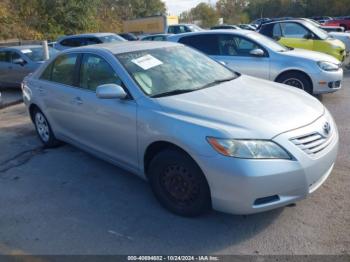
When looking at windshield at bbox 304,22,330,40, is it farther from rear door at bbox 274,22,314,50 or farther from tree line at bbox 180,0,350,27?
tree line at bbox 180,0,350,27

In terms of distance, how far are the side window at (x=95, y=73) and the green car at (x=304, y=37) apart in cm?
772

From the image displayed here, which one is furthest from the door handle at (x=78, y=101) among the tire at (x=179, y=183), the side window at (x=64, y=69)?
the tire at (x=179, y=183)

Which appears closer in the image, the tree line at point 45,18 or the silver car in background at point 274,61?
the silver car in background at point 274,61

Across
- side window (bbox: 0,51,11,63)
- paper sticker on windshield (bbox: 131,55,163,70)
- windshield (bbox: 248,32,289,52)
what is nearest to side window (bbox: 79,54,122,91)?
paper sticker on windshield (bbox: 131,55,163,70)

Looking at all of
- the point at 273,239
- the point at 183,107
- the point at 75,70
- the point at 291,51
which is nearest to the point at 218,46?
the point at 291,51

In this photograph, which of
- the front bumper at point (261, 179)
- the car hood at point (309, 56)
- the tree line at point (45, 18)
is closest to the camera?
the front bumper at point (261, 179)

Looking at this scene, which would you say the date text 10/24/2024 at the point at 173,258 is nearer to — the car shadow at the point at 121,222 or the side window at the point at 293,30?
the car shadow at the point at 121,222

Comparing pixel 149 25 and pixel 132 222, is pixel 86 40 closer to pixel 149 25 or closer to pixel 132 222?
pixel 132 222

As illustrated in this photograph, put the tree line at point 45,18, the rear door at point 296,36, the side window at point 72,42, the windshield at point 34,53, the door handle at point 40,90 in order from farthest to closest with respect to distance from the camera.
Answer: the tree line at point 45,18 → the side window at point 72,42 → the windshield at point 34,53 → the rear door at point 296,36 → the door handle at point 40,90

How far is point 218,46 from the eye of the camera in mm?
7719

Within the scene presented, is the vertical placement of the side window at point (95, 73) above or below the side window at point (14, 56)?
above

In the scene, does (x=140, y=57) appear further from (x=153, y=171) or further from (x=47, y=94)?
(x=47, y=94)

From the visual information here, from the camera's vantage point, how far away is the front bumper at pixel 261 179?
2709mm

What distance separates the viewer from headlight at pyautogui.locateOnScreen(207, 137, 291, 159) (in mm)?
2742
